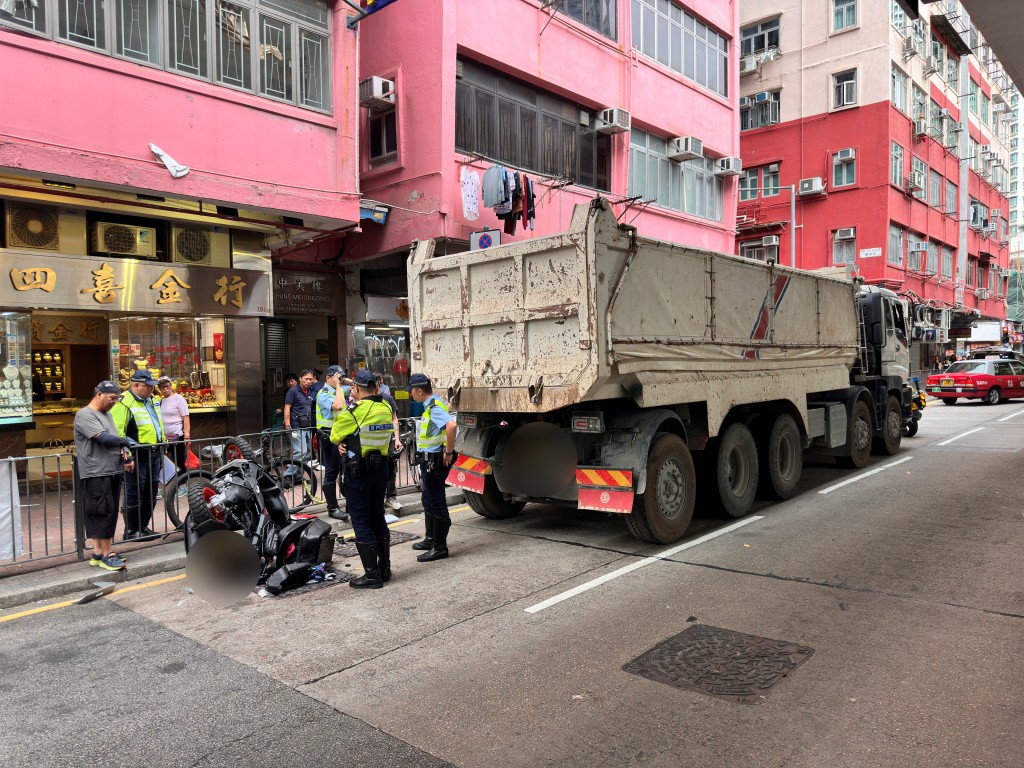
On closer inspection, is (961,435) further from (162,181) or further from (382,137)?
(162,181)

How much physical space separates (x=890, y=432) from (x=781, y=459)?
4.89 metres

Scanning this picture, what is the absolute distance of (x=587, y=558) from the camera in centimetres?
685

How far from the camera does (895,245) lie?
3184 centimetres

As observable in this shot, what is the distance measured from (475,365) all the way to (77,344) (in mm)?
8749

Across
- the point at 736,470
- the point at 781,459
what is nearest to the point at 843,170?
the point at 781,459

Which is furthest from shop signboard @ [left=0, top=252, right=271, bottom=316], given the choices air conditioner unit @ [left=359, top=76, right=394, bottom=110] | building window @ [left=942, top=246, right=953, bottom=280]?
building window @ [left=942, top=246, right=953, bottom=280]

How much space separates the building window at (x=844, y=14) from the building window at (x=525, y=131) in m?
20.2

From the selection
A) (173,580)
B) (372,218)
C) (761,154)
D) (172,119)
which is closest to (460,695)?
(173,580)

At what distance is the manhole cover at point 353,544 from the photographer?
732 cm

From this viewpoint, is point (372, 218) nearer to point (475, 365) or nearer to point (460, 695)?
point (475, 365)

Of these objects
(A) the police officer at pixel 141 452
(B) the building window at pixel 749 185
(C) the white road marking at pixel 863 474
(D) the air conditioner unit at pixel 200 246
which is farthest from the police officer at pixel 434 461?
(B) the building window at pixel 749 185

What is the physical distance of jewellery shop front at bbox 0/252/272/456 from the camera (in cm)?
1032

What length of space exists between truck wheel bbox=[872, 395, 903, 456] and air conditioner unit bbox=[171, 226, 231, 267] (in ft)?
38.2

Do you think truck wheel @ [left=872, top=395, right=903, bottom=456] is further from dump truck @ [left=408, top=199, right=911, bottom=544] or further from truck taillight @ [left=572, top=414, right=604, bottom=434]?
truck taillight @ [left=572, top=414, right=604, bottom=434]
